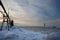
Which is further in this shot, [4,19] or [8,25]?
[8,25]

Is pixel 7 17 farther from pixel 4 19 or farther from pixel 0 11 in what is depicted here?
pixel 0 11

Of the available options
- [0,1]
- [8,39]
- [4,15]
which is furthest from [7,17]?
[8,39]

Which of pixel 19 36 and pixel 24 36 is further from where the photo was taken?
pixel 24 36

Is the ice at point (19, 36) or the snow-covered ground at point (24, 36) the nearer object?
the ice at point (19, 36)

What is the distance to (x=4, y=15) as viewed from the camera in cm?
2217

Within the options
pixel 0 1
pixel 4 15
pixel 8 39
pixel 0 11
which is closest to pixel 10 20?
pixel 4 15

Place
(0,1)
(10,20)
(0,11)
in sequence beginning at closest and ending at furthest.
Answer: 1. (0,1)
2. (0,11)
3. (10,20)

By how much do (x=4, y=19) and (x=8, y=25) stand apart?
214 centimetres

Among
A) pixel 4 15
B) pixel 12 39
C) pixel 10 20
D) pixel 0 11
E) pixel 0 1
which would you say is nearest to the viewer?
pixel 12 39

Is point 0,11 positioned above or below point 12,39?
above

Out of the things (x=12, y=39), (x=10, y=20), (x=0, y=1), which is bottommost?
(x=12, y=39)

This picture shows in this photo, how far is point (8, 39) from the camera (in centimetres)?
1283

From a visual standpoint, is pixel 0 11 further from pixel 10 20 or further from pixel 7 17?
pixel 10 20

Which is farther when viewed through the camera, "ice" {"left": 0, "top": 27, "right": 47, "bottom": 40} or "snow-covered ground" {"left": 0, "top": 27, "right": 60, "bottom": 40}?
"snow-covered ground" {"left": 0, "top": 27, "right": 60, "bottom": 40}
